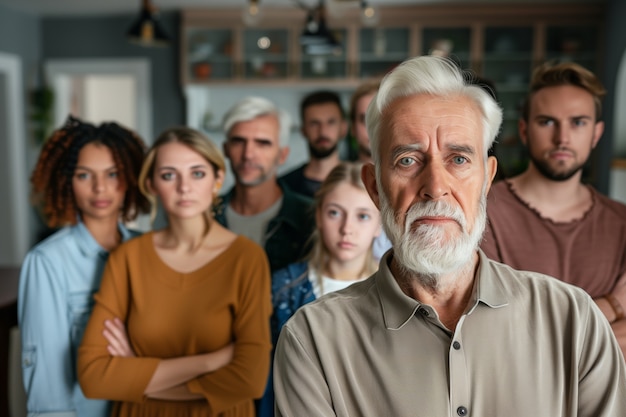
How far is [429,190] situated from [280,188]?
1.33 metres

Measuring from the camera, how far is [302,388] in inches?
47.9

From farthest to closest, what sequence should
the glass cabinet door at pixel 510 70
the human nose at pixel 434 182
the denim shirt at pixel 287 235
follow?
the glass cabinet door at pixel 510 70, the denim shirt at pixel 287 235, the human nose at pixel 434 182

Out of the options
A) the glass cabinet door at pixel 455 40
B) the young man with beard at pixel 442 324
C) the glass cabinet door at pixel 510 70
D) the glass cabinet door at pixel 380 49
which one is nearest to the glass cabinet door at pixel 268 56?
the glass cabinet door at pixel 380 49

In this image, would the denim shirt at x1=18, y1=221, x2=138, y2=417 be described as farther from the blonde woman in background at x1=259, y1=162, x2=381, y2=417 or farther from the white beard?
the white beard

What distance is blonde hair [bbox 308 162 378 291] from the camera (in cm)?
206

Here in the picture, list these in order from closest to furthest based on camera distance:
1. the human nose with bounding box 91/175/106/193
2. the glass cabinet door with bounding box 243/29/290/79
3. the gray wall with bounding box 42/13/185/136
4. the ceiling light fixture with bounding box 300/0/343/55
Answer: the human nose with bounding box 91/175/106/193 → the ceiling light fixture with bounding box 300/0/343/55 → the glass cabinet door with bounding box 243/29/290/79 → the gray wall with bounding box 42/13/185/136

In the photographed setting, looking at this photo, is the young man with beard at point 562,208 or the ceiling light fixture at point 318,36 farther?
the ceiling light fixture at point 318,36

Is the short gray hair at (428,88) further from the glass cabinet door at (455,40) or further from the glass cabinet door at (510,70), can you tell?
the glass cabinet door at (455,40)

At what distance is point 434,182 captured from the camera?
118cm

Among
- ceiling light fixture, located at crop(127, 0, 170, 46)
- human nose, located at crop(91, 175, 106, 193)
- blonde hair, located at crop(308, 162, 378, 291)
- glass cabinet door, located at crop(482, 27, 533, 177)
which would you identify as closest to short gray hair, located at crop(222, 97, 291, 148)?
blonde hair, located at crop(308, 162, 378, 291)

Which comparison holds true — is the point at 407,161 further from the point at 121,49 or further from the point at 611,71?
the point at 121,49

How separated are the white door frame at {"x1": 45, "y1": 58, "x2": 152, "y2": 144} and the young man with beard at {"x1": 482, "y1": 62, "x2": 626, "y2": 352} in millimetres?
5773

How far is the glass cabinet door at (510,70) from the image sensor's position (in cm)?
654

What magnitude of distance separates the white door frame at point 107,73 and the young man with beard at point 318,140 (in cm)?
432
